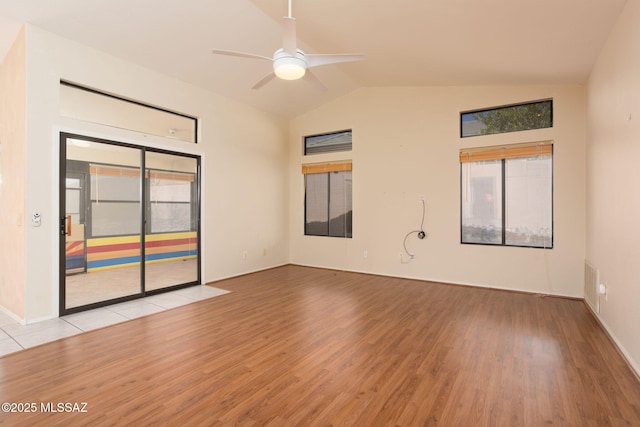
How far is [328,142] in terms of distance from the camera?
6.71 meters

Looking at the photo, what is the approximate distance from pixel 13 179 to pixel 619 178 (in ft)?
20.4

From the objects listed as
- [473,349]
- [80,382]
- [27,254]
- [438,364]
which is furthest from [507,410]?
[27,254]

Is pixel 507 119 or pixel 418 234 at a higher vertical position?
pixel 507 119

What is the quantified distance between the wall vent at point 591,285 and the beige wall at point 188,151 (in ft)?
16.9

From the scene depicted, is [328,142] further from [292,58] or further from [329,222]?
[292,58]

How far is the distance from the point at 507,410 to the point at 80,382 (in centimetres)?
294

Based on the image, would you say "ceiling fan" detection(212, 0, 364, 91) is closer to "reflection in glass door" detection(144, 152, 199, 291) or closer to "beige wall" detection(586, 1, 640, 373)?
"beige wall" detection(586, 1, 640, 373)

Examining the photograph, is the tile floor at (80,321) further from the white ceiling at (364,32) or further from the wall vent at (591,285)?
the wall vent at (591,285)

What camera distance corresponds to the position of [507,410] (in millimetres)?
1976

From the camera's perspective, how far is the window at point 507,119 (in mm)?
4617

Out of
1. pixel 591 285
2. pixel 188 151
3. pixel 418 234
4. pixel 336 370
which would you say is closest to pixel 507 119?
pixel 418 234

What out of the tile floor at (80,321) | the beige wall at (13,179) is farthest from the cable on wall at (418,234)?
the beige wall at (13,179)

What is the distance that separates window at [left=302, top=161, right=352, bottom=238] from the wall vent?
12.0 ft

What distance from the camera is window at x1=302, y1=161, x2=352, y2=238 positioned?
643cm
